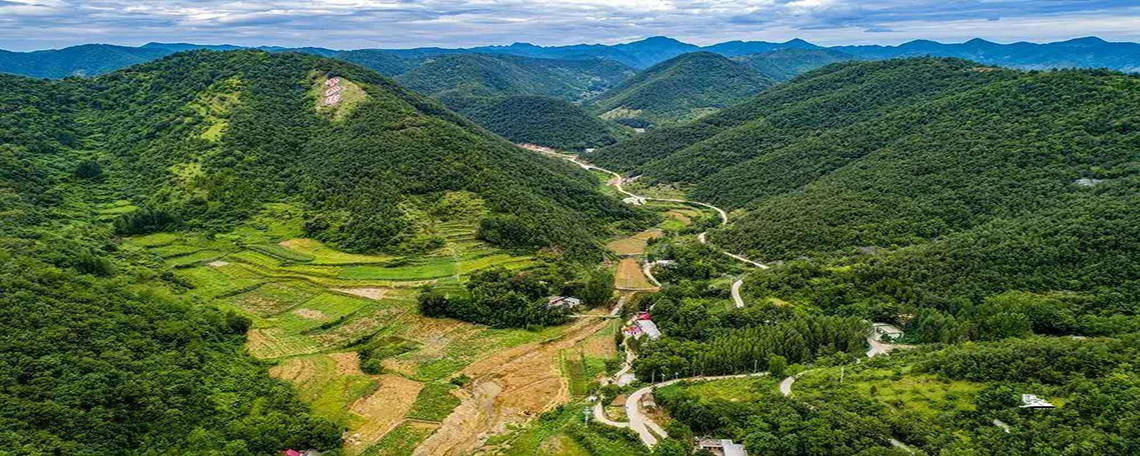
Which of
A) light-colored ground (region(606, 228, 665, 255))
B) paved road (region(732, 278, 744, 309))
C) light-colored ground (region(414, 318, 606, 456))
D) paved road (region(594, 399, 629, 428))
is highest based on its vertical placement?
paved road (region(594, 399, 629, 428))

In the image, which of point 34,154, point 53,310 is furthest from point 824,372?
point 34,154

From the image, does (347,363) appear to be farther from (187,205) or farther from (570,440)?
(187,205)

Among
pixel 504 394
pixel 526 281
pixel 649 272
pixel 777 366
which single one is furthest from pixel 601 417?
pixel 649 272

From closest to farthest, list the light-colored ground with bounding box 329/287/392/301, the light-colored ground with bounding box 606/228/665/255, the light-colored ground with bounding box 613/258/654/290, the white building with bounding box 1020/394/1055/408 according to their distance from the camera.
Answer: the white building with bounding box 1020/394/1055/408
the light-colored ground with bounding box 329/287/392/301
the light-colored ground with bounding box 613/258/654/290
the light-colored ground with bounding box 606/228/665/255

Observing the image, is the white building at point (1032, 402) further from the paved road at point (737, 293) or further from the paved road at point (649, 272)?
the paved road at point (649, 272)

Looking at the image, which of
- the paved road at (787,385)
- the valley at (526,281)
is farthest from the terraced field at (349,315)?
the paved road at (787,385)

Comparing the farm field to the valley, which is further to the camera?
the farm field

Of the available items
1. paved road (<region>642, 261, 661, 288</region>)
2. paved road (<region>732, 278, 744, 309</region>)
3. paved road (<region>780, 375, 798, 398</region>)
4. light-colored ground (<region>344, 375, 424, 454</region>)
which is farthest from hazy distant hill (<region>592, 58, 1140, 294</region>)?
light-colored ground (<region>344, 375, 424, 454</region>)

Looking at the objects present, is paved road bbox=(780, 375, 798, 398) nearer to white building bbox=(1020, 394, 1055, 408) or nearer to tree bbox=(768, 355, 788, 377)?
tree bbox=(768, 355, 788, 377)
